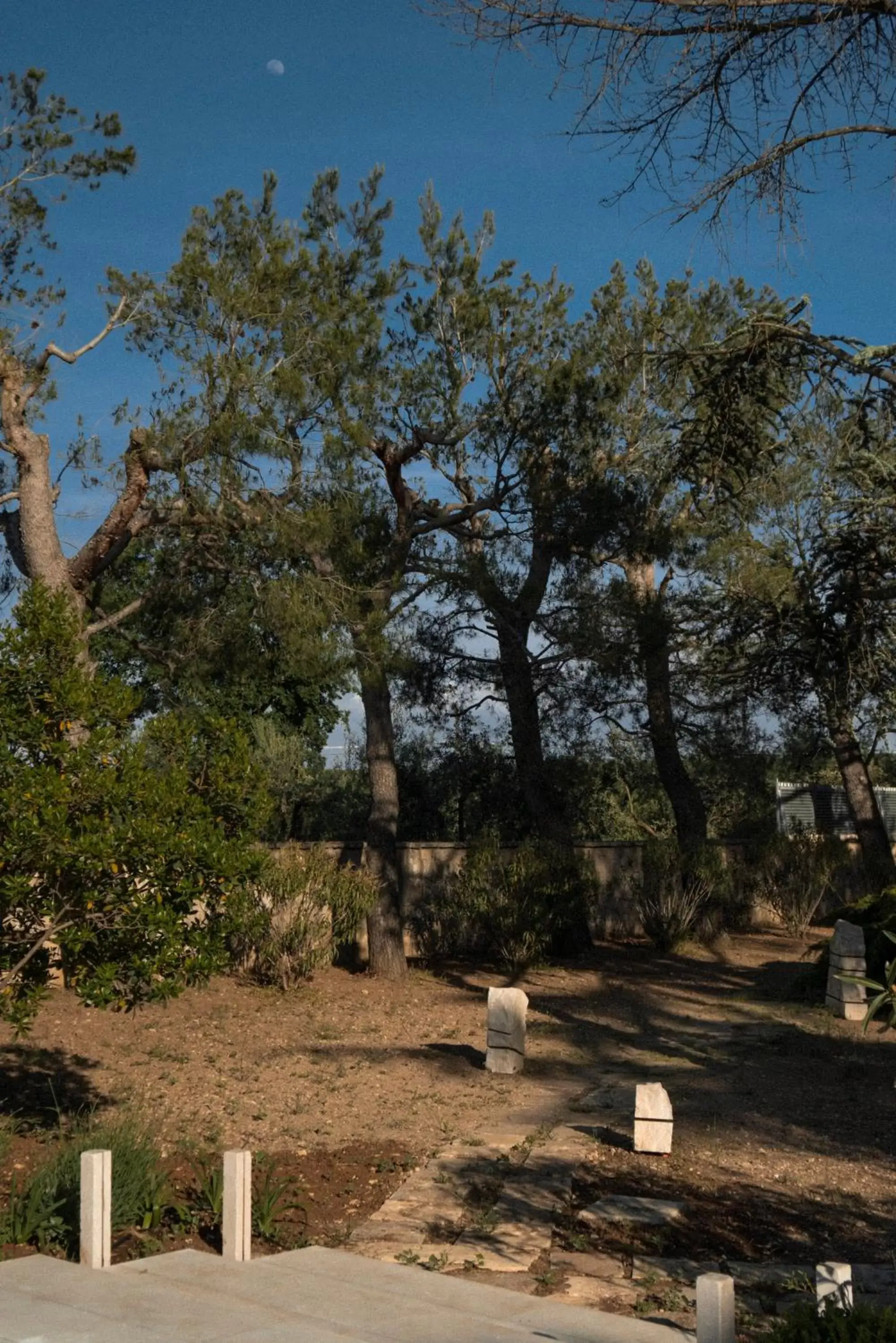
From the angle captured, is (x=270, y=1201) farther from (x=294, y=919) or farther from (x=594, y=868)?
(x=594, y=868)

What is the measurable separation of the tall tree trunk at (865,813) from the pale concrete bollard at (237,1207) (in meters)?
15.6

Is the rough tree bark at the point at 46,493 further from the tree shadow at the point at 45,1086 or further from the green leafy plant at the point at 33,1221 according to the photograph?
the green leafy plant at the point at 33,1221

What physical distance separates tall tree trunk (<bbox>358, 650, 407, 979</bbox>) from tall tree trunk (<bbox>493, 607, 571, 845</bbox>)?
2.95m

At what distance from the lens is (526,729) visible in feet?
63.1

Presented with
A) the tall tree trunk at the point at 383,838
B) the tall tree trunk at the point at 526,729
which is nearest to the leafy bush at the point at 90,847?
the tall tree trunk at the point at 383,838

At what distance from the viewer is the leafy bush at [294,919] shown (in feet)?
47.5

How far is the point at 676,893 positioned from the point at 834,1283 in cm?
1539

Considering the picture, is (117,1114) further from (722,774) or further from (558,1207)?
(722,774)

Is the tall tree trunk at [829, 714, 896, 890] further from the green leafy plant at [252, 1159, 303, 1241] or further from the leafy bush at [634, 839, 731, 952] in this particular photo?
the green leafy plant at [252, 1159, 303, 1241]

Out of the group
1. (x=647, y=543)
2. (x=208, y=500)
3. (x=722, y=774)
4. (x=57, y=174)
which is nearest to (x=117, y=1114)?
(x=208, y=500)

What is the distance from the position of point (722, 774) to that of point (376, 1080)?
15.8m

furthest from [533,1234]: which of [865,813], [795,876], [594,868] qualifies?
[795,876]

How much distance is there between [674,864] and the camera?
19.9 meters

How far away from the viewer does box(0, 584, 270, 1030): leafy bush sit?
7.04 metres
